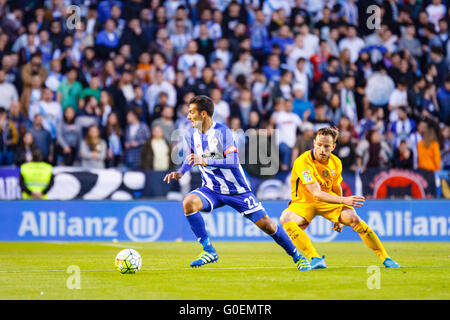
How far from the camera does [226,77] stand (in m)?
19.1

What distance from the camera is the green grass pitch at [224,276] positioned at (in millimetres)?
7523

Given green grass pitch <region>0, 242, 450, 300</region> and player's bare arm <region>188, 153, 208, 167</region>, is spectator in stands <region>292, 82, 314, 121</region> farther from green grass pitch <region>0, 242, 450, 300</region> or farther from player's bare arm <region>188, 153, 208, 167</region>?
player's bare arm <region>188, 153, 208, 167</region>

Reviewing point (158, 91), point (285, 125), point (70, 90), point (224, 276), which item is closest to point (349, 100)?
point (285, 125)

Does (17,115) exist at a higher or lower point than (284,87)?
lower

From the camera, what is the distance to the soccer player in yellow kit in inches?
379

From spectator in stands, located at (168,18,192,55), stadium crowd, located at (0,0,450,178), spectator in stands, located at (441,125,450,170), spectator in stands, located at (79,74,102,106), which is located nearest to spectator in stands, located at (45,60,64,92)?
stadium crowd, located at (0,0,450,178)

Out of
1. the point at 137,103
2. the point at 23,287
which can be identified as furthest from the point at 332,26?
the point at 23,287

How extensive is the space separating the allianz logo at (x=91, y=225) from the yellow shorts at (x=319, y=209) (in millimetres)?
6471

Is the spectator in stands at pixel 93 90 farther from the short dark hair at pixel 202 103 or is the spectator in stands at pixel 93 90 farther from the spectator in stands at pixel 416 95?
the short dark hair at pixel 202 103

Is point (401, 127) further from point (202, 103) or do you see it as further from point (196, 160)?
point (196, 160)

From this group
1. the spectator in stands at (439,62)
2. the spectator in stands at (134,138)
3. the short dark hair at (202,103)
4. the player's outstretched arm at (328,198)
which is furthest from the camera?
the spectator in stands at (439,62)

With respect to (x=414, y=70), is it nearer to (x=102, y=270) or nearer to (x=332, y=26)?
(x=332, y=26)

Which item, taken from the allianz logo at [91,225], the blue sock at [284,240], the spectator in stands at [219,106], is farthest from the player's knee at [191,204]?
the spectator in stands at [219,106]

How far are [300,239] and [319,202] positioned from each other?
21.2 inches
